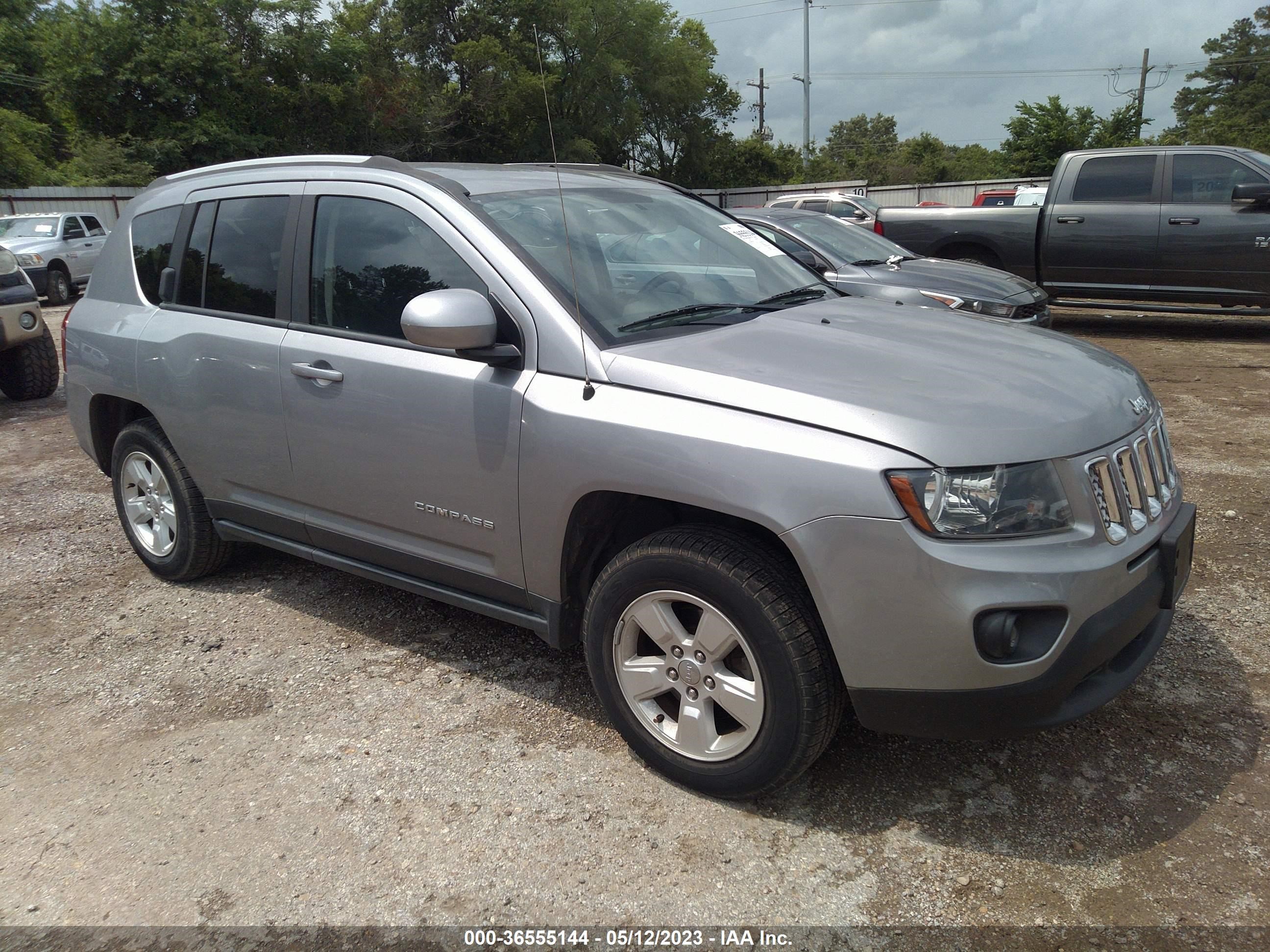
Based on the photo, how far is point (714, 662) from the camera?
2643mm

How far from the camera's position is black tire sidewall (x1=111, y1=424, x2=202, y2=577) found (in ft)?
13.9

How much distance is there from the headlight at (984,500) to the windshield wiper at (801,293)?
1.32m

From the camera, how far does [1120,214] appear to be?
10.1 meters

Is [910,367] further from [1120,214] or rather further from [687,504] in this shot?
[1120,214]

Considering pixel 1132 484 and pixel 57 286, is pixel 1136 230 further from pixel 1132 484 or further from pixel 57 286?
pixel 57 286

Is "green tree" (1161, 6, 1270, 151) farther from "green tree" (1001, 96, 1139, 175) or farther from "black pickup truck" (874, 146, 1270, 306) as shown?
"black pickup truck" (874, 146, 1270, 306)

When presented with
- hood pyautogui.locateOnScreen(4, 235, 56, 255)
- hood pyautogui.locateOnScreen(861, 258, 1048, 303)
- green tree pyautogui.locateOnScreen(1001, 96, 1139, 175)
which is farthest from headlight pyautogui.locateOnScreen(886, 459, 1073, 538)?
green tree pyautogui.locateOnScreen(1001, 96, 1139, 175)

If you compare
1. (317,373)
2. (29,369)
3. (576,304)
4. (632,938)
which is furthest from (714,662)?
(29,369)

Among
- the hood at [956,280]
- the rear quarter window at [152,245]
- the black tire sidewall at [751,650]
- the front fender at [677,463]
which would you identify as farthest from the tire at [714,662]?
the hood at [956,280]

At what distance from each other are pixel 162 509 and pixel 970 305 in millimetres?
5454

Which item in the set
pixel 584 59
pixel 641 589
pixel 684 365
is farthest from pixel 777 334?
pixel 584 59

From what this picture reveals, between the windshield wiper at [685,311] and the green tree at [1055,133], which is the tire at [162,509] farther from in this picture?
the green tree at [1055,133]

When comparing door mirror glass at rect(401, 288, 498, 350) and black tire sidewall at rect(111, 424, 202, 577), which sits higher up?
door mirror glass at rect(401, 288, 498, 350)

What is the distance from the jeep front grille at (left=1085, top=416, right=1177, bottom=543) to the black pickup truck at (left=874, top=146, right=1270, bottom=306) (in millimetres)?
8128
